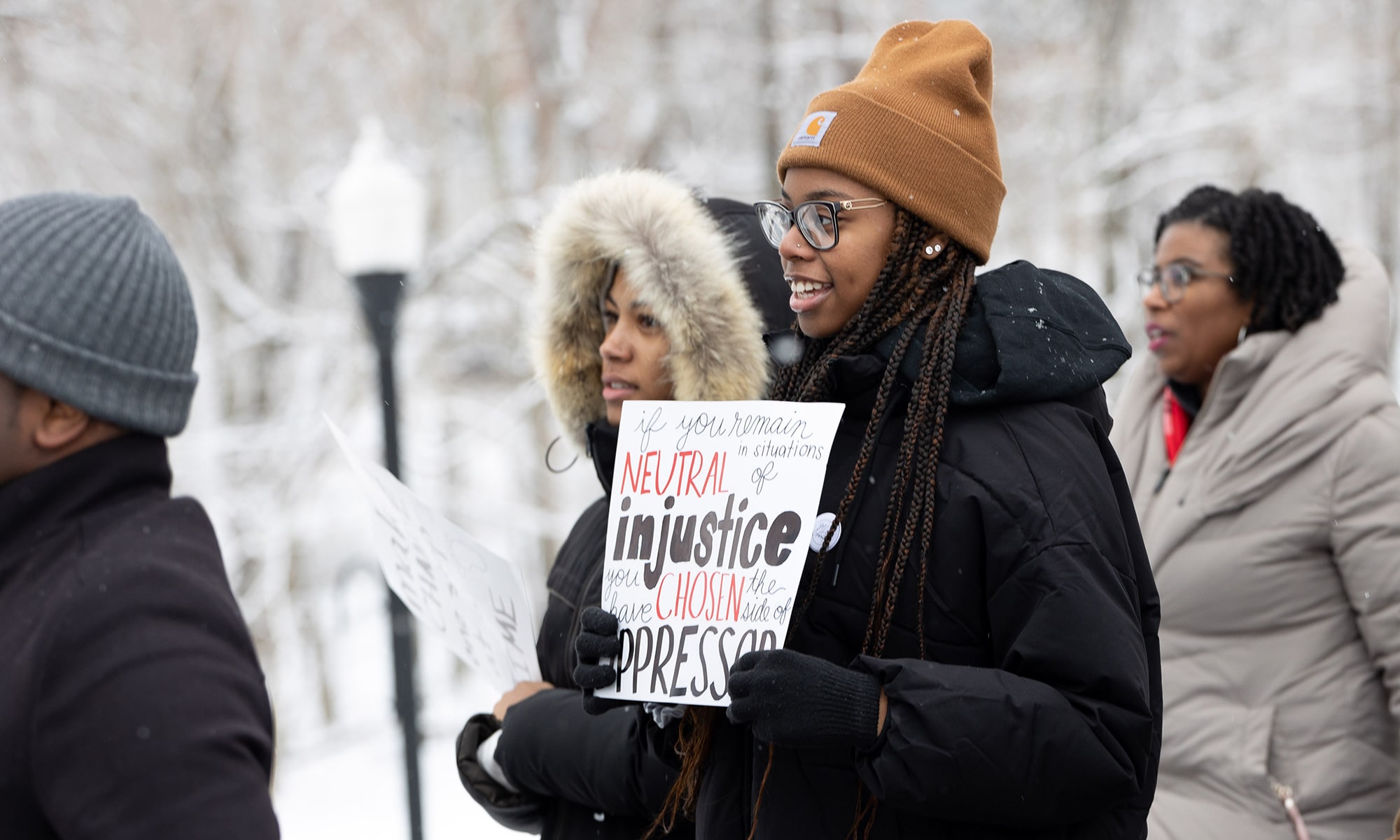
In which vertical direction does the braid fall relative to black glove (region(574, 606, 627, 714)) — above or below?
above

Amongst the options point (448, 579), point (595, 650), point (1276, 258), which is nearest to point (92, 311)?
point (595, 650)

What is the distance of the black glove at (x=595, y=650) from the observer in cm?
208

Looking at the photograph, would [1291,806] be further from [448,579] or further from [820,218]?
[448,579]

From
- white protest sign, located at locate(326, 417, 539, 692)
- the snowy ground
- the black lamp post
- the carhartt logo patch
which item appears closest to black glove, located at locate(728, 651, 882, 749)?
the carhartt logo patch

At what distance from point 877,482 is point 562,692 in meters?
0.99

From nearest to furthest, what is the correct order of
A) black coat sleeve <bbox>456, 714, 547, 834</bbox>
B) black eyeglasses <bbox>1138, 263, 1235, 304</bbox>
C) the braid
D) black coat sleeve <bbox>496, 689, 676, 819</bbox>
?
1. the braid
2. black coat sleeve <bbox>496, 689, 676, 819</bbox>
3. black coat sleeve <bbox>456, 714, 547, 834</bbox>
4. black eyeglasses <bbox>1138, 263, 1235, 304</bbox>

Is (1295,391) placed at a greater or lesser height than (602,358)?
lesser

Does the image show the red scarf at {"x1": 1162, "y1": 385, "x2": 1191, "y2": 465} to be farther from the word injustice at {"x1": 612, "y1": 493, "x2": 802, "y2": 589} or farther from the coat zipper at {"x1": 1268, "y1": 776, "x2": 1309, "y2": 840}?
the word injustice at {"x1": 612, "y1": 493, "x2": 802, "y2": 589}

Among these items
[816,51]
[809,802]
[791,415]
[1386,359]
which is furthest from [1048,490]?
[816,51]

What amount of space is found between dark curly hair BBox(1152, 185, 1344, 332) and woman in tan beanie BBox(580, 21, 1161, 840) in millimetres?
1492

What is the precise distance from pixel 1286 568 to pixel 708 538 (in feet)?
5.44

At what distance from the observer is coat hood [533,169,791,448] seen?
2875 mm

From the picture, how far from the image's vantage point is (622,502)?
2221mm

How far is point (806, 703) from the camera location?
5.94 ft
